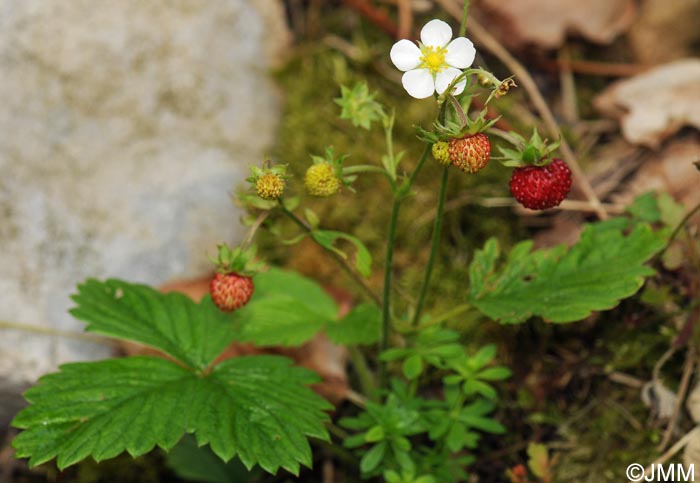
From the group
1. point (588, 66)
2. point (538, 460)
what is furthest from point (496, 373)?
point (588, 66)

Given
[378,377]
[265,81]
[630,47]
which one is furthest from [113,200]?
[630,47]

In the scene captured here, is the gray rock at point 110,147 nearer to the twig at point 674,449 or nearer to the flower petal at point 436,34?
the flower petal at point 436,34

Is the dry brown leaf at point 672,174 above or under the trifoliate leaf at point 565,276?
above

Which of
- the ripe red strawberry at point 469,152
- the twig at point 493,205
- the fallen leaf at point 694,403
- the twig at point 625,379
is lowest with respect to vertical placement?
the fallen leaf at point 694,403

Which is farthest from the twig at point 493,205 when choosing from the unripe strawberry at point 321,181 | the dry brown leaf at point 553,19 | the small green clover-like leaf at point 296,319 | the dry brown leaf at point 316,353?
the unripe strawberry at point 321,181

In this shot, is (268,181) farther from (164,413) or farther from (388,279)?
(164,413)

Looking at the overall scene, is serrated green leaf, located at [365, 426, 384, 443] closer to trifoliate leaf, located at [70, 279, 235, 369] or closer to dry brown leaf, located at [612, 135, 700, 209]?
trifoliate leaf, located at [70, 279, 235, 369]
